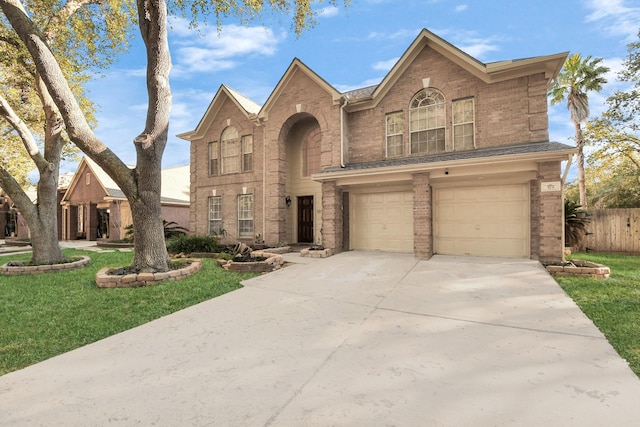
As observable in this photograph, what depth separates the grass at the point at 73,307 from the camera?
397cm

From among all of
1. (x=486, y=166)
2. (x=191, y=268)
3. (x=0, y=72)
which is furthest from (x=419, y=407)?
(x=0, y=72)

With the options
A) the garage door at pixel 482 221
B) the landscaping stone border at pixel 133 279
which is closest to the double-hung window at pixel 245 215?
the landscaping stone border at pixel 133 279

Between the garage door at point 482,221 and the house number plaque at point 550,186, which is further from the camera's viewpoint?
the garage door at point 482,221

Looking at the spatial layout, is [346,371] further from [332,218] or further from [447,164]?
[332,218]

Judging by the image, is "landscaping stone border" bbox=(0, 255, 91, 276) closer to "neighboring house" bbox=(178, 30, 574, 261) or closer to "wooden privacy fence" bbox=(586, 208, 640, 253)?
"neighboring house" bbox=(178, 30, 574, 261)

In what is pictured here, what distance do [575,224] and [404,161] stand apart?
28.4 ft

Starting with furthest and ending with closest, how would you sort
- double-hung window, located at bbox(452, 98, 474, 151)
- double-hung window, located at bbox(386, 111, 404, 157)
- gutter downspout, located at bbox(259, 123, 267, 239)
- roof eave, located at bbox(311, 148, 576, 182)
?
gutter downspout, located at bbox(259, 123, 267, 239), double-hung window, located at bbox(386, 111, 404, 157), double-hung window, located at bbox(452, 98, 474, 151), roof eave, located at bbox(311, 148, 576, 182)

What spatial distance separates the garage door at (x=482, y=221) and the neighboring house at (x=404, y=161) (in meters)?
0.03

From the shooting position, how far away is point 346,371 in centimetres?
310

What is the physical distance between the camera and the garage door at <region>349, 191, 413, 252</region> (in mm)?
10750

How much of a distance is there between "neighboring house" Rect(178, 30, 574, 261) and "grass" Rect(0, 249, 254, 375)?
5633 millimetres

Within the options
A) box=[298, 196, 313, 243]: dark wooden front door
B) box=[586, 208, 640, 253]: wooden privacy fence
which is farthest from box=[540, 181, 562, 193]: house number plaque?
box=[298, 196, 313, 243]: dark wooden front door

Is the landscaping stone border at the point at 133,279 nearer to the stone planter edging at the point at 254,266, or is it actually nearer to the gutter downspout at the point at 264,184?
the stone planter edging at the point at 254,266

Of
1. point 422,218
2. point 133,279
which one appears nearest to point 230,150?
point 133,279
